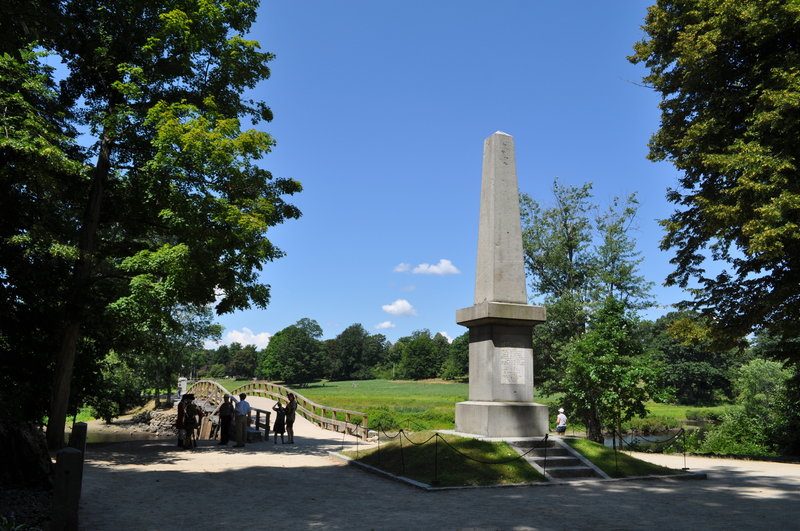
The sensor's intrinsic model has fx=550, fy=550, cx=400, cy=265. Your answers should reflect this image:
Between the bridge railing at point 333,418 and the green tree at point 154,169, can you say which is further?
the bridge railing at point 333,418

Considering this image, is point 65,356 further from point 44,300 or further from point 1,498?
point 1,498

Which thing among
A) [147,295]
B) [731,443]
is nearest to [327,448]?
[147,295]

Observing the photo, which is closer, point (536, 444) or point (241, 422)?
point (536, 444)

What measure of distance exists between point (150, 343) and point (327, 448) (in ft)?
20.2

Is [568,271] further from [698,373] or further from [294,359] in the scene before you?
[294,359]

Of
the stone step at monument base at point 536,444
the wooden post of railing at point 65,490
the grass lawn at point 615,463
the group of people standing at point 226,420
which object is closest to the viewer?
the wooden post of railing at point 65,490

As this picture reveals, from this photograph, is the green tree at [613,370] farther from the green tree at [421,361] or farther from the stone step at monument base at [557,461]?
the green tree at [421,361]

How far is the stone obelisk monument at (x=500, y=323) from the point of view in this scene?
12355 millimetres

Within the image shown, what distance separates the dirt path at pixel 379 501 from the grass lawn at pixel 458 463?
20.0 inches

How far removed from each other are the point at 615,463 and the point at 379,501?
5831mm

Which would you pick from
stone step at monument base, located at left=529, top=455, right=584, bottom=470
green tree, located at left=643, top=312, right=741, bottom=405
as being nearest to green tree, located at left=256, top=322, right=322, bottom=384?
green tree, located at left=643, top=312, right=741, bottom=405

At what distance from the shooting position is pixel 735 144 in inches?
560

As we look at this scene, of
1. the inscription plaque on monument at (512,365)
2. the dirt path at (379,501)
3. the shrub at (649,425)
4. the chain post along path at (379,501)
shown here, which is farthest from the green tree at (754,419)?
the inscription plaque on monument at (512,365)

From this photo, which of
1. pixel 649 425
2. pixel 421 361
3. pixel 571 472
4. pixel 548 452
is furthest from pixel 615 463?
pixel 421 361
